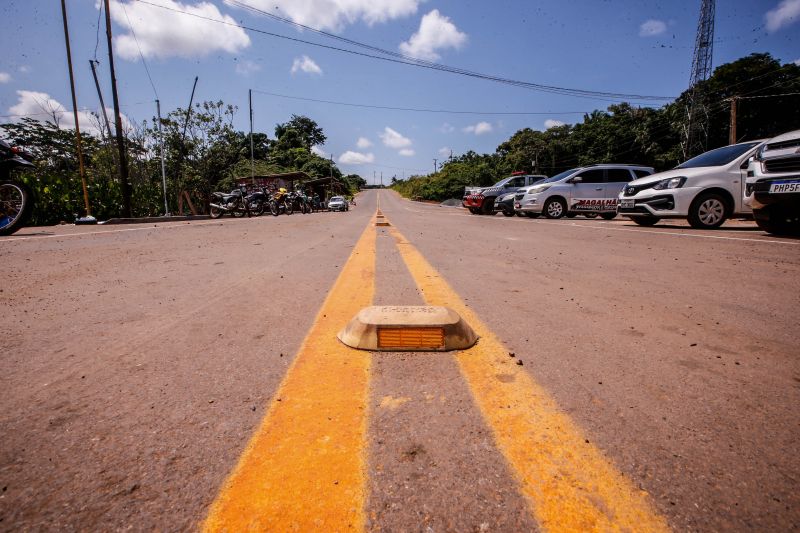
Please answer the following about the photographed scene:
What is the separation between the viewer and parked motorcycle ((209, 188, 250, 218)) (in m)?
15.8

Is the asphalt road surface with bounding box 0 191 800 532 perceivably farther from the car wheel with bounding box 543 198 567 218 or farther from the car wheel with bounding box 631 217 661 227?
the car wheel with bounding box 543 198 567 218

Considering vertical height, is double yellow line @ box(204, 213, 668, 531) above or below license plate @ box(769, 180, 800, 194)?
below

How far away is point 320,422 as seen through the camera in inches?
42.2

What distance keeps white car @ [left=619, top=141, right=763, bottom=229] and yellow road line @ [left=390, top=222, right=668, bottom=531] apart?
802 centimetres

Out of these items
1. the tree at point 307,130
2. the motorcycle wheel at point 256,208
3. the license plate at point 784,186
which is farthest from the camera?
the tree at point 307,130

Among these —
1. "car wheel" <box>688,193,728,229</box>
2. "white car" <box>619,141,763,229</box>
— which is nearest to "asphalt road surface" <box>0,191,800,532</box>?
"white car" <box>619,141,763,229</box>

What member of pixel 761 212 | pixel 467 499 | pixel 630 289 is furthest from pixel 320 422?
pixel 761 212

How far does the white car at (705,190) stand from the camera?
704cm

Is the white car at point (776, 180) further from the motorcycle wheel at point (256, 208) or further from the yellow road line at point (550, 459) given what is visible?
the motorcycle wheel at point (256, 208)

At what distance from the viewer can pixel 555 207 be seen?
477 inches

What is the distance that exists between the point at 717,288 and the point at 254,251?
467 cm

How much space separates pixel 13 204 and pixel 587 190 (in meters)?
13.9

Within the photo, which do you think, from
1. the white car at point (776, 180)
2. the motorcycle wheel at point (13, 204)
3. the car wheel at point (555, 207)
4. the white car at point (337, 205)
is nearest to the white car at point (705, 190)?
the white car at point (776, 180)

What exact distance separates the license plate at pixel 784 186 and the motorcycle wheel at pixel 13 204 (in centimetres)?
1171
